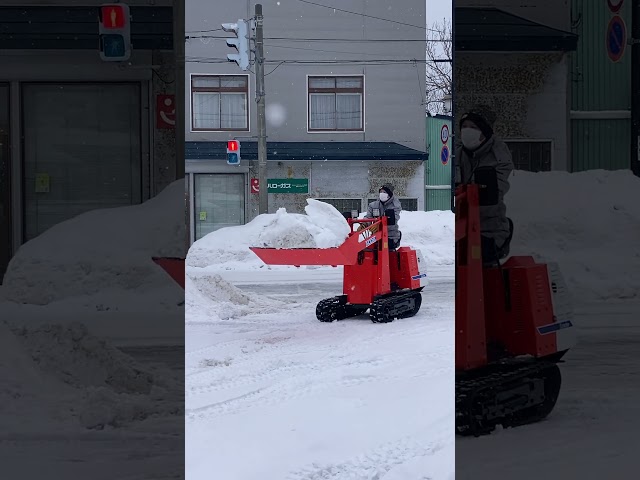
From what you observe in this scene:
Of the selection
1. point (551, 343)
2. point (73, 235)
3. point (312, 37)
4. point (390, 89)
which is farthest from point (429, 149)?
point (73, 235)

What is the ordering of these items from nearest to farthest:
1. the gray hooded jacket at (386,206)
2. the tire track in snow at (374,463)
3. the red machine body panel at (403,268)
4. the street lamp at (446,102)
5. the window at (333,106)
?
1. the tire track in snow at (374,463)
2. the window at (333,106)
3. the street lamp at (446,102)
4. the gray hooded jacket at (386,206)
5. the red machine body panel at (403,268)

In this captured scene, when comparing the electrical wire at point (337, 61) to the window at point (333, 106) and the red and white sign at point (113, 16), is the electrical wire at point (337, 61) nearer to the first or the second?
the window at point (333, 106)

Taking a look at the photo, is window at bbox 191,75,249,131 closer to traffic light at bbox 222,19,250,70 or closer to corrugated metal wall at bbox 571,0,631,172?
traffic light at bbox 222,19,250,70

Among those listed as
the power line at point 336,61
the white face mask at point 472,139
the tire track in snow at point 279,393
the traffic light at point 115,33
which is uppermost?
the power line at point 336,61

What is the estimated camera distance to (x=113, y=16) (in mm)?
3441

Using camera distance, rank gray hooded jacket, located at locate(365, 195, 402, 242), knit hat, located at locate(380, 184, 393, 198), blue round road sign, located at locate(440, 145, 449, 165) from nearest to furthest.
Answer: blue round road sign, located at locate(440, 145, 449, 165), knit hat, located at locate(380, 184, 393, 198), gray hooded jacket, located at locate(365, 195, 402, 242)

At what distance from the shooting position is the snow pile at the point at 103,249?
347 centimetres

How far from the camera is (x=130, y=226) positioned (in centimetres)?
349

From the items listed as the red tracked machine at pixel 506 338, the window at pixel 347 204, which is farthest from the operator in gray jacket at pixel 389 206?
the red tracked machine at pixel 506 338

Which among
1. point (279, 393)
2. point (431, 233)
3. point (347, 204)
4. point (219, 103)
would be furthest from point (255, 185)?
point (431, 233)

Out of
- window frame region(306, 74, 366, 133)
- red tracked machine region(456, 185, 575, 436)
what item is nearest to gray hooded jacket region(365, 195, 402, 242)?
window frame region(306, 74, 366, 133)

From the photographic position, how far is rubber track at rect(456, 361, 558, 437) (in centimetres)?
405

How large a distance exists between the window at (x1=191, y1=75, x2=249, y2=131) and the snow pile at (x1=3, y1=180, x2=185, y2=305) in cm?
241

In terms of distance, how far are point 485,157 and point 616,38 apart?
0.76m
